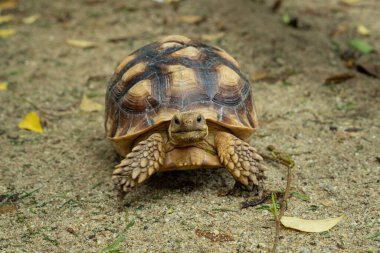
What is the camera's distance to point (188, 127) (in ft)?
8.25

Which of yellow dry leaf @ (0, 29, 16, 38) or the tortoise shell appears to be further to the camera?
yellow dry leaf @ (0, 29, 16, 38)

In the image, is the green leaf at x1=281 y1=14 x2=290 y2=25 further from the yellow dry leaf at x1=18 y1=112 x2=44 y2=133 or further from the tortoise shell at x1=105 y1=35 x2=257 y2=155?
the yellow dry leaf at x1=18 y1=112 x2=44 y2=133

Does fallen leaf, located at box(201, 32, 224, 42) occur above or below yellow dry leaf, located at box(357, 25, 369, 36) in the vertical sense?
below

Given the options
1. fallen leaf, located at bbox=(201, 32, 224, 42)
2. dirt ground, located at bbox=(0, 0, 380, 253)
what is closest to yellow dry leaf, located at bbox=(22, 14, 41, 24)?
dirt ground, located at bbox=(0, 0, 380, 253)

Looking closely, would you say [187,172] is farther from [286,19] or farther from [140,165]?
[286,19]

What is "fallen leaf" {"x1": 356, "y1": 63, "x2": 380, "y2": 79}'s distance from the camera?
4.16 metres

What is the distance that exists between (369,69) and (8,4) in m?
4.24

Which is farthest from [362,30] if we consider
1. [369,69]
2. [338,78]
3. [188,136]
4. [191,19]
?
[188,136]

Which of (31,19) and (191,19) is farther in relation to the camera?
(31,19)

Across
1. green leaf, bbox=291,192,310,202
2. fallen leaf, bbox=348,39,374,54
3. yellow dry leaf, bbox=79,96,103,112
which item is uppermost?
fallen leaf, bbox=348,39,374,54

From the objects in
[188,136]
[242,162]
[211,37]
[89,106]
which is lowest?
[89,106]

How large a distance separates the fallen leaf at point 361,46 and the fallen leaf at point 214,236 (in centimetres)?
284

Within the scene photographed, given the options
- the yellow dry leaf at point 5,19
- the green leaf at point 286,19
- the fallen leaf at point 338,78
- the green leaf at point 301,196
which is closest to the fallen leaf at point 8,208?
the green leaf at point 301,196

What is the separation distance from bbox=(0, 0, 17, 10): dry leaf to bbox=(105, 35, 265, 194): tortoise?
3787 millimetres
